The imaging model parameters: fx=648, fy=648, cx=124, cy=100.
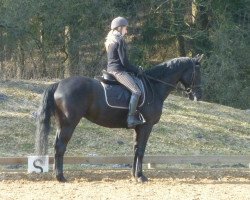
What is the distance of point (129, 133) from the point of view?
47.3 feet

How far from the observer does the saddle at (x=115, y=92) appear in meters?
9.97

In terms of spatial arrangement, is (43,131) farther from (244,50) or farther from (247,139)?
(244,50)

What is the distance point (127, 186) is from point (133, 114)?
44.9 inches

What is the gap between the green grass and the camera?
13.0 meters

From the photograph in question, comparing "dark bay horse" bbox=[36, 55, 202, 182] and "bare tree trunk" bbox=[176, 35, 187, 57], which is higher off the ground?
"bare tree trunk" bbox=[176, 35, 187, 57]

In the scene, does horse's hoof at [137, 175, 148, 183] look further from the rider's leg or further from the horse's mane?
the horse's mane

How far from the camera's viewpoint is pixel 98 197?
8.48 meters

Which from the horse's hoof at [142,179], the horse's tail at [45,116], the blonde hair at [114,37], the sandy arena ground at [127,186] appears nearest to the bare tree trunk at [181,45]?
the sandy arena ground at [127,186]

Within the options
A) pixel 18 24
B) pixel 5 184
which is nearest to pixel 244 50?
pixel 18 24

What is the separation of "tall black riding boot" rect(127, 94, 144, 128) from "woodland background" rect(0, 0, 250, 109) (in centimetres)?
1025

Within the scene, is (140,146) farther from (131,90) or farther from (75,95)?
(75,95)

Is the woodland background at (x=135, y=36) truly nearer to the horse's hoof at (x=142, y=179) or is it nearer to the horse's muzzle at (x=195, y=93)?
the horse's muzzle at (x=195, y=93)

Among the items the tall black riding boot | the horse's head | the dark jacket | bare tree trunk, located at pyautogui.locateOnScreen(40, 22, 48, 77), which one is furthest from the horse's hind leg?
bare tree trunk, located at pyautogui.locateOnScreen(40, 22, 48, 77)

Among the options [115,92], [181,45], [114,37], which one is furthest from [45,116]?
[181,45]
